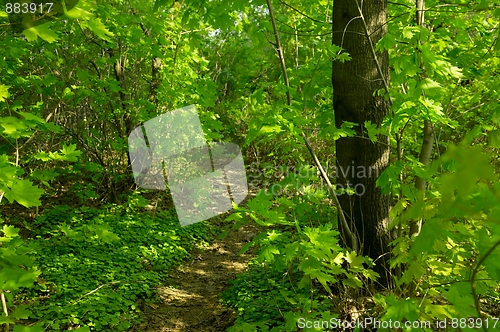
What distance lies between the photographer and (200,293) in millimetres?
4359

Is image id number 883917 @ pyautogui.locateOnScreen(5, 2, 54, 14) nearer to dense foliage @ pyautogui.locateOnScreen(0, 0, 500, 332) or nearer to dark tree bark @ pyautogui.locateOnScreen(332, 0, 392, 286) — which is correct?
dense foliage @ pyautogui.locateOnScreen(0, 0, 500, 332)

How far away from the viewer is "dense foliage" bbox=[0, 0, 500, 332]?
5.25 feet

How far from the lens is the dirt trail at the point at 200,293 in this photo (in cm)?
362

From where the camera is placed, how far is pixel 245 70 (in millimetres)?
11109

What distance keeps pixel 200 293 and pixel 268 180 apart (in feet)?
15.3

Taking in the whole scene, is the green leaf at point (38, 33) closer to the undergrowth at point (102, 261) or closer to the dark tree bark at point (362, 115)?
the undergrowth at point (102, 261)

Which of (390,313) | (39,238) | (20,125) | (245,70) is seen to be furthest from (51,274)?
(245,70)

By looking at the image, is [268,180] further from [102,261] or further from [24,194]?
[24,194]

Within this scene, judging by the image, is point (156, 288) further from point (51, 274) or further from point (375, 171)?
point (375, 171)

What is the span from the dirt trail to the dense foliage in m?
0.19
